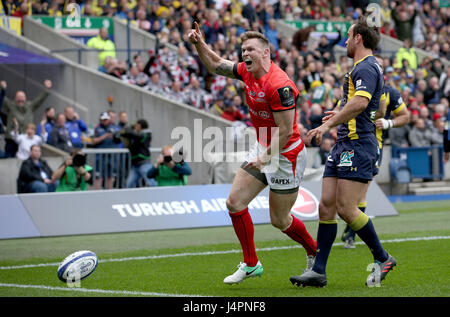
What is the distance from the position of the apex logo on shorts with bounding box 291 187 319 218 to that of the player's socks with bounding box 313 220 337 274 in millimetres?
7660

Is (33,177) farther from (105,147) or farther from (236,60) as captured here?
Result: (236,60)

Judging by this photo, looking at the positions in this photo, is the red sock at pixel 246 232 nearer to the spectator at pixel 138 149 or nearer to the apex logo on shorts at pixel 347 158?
the apex logo on shorts at pixel 347 158

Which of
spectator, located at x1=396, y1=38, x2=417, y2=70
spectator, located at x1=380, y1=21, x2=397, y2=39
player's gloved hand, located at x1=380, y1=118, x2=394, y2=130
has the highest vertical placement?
spectator, located at x1=380, y1=21, x2=397, y2=39

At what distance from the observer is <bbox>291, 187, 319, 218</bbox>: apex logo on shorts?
16.2 metres

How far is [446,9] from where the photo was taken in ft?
114

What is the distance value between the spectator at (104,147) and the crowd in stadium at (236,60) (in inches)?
121

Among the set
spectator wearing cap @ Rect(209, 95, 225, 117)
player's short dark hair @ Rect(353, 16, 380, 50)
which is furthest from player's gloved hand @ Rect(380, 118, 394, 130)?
spectator wearing cap @ Rect(209, 95, 225, 117)

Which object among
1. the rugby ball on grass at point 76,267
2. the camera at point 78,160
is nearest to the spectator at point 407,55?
the camera at point 78,160

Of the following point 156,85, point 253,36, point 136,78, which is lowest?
point 156,85

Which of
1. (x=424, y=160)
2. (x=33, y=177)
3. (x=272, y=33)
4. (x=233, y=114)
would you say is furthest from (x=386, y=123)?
(x=272, y=33)

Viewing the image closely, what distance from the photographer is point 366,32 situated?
826 centimetres

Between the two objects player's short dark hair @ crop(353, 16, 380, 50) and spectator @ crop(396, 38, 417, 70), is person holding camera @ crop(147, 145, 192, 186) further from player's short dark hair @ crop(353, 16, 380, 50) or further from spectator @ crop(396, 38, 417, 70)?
spectator @ crop(396, 38, 417, 70)

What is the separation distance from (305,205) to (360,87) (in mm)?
8455
